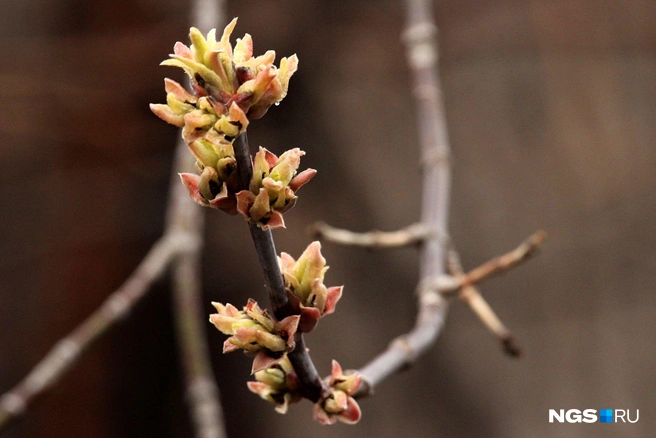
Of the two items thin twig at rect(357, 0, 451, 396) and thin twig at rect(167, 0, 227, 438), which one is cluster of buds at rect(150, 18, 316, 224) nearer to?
thin twig at rect(357, 0, 451, 396)

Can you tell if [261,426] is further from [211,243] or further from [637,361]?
[637,361]

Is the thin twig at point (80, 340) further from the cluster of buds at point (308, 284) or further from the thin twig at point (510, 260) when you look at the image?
the cluster of buds at point (308, 284)

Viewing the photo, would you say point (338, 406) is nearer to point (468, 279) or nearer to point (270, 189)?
point (270, 189)

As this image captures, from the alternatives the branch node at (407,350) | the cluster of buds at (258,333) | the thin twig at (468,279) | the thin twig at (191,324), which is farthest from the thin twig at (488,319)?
the cluster of buds at (258,333)

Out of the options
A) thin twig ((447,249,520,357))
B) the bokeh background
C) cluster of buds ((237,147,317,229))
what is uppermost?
the bokeh background

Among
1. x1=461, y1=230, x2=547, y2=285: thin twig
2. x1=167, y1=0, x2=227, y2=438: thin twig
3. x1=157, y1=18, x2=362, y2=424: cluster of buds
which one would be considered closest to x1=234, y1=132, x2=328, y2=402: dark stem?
x1=157, y1=18, x2=362, y2=424: cluster of buds

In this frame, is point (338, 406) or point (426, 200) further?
point (426, 200)

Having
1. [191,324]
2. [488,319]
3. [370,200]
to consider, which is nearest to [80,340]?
[191,324]
